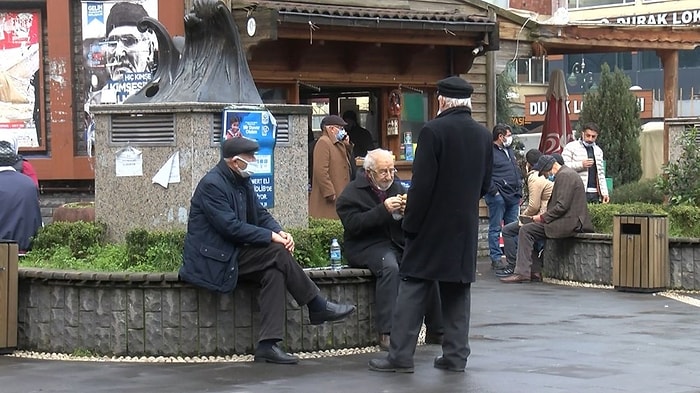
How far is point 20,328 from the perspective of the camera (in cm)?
971

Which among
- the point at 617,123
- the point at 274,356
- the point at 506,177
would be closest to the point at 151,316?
the point at 274,356

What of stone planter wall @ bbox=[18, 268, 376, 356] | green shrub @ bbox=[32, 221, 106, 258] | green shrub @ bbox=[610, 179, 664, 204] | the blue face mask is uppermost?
the blue face mask

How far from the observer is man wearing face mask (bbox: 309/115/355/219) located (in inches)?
535

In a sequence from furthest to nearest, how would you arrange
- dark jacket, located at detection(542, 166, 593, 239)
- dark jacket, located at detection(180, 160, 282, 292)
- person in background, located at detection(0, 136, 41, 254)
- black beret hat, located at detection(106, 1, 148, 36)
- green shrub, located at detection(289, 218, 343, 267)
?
black beret hat, located at detection(106, 1, 148, 36), dark jacket, located at detection(542, 166, 593, 239), person in background, located at detection(0, 136, 41, 254), green shrub, located at detection(289, 218, 343, 267), dark jacket, located at detection(180, 160, 282, 292)

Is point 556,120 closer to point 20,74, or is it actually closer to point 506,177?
point 506,177

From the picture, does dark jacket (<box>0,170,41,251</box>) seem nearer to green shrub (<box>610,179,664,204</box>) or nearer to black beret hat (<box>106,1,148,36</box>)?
black beret hat (<box>106,1,148,36</box>)

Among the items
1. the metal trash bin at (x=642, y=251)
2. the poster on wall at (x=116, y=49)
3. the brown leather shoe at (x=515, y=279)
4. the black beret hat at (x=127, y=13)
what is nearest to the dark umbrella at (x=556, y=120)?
the brown leather shoe at (x=515, y=279)

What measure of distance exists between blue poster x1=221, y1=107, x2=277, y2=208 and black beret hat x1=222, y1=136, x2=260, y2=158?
1002mm

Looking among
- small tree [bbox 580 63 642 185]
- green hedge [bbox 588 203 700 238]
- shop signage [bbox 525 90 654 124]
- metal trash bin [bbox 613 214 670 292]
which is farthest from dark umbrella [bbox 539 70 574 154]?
shop signage [bbox 525 90 654 124]

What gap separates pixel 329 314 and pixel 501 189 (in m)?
7.52

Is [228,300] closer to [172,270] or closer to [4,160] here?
[172,270]

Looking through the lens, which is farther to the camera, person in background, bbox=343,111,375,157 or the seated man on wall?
person in background, bbox=343,111,375,157

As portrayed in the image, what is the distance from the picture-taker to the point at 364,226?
9516 mm

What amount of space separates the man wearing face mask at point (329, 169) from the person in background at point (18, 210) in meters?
3.51
